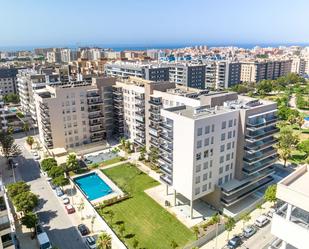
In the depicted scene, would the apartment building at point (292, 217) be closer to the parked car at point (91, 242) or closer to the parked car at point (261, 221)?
the parked car at point (261, 221)

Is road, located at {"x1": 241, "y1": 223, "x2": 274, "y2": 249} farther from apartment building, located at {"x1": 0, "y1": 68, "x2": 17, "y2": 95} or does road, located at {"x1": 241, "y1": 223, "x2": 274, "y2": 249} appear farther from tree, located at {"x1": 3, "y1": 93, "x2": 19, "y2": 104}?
apartment building, located at {"x1": 0, "y1": 68, "x2": 17, "y2": 95}

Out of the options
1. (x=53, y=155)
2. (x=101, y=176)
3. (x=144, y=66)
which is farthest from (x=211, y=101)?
(x=144, y=66)

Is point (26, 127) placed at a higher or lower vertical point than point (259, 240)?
higher

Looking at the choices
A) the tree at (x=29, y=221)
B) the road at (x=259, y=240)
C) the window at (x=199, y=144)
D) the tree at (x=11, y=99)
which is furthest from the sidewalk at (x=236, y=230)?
the tree at (x=11, y=99)

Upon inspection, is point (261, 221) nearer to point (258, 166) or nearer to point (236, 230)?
point (236, 230)

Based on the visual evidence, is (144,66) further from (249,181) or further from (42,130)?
(249,181)

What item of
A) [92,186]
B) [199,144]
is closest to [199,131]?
[199,144]
